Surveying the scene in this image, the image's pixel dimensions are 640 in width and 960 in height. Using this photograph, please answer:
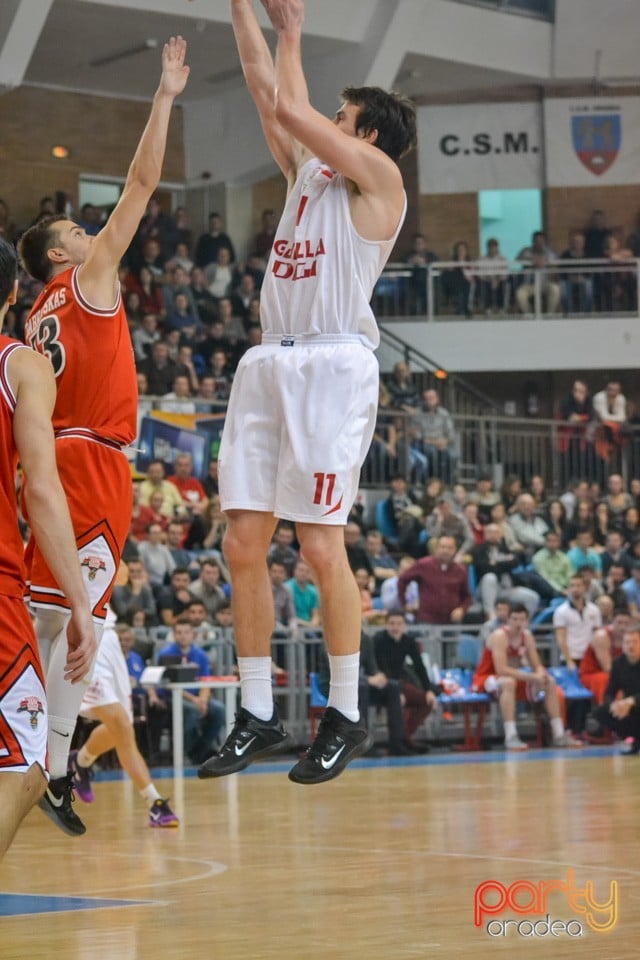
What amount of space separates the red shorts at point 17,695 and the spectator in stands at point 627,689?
1197 centimetres

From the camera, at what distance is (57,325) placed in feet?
20.0

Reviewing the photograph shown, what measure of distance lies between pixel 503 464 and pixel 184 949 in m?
16.6

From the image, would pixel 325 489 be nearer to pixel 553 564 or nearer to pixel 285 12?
pixel 285 12

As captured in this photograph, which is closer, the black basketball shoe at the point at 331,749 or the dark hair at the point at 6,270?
the dark hair at the point at 6,270

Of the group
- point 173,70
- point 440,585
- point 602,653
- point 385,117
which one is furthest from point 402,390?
point 385,117

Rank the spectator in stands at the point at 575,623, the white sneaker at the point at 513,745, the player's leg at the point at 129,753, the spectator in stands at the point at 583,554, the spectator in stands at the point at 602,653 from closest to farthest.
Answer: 1. the player's leg at the point at 129,753
2. the white sneaker at the point at 513,745
3. the spectator in stands at the point at 602,653
4. the spectator in stands at the point at 575,623
5. the spectator in stands at the point at 583,554

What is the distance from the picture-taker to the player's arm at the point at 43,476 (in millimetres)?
4637

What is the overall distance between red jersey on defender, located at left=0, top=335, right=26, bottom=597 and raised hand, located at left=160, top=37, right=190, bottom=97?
1.68 metres

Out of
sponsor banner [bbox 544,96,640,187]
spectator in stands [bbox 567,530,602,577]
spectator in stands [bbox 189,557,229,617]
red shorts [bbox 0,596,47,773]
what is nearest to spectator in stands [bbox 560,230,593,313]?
sponsor banner [bbox 544,96,640,187]

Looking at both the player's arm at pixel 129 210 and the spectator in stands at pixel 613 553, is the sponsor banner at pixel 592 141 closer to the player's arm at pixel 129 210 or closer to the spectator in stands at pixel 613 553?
the spectator in stands at pixel 613 553

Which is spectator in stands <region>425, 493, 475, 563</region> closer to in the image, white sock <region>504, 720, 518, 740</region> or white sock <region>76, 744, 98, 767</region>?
white sock <region>504, 720, 518, 740</region>

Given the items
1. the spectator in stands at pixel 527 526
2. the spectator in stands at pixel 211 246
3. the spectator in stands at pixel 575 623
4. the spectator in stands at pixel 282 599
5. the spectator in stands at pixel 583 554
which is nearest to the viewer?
the spectator in stands at pixel 282 599

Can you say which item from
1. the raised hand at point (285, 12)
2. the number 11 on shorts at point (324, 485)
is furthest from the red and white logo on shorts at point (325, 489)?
the raised hand at point (285, 12)

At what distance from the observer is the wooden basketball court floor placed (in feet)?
20.7
